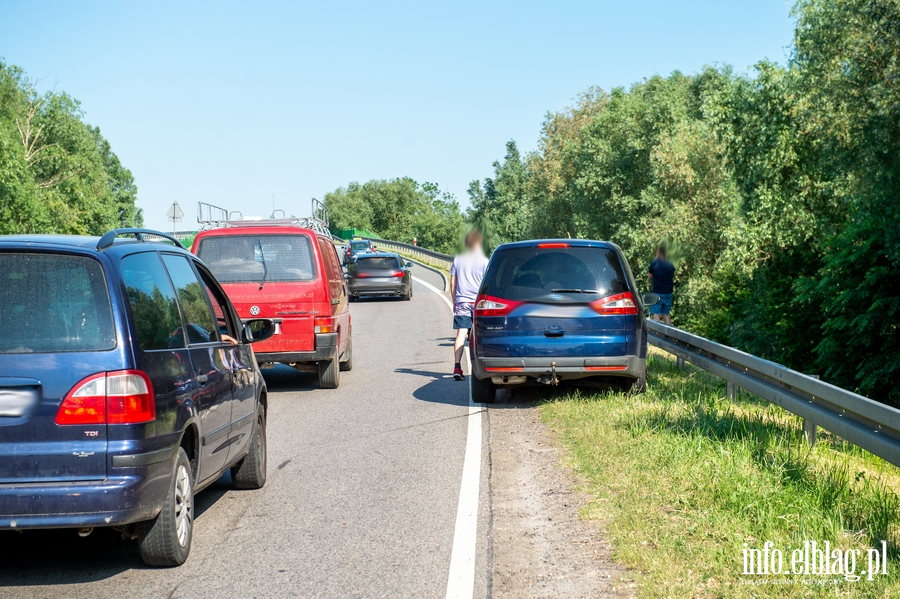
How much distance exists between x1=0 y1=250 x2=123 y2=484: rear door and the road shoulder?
→ 2128mm

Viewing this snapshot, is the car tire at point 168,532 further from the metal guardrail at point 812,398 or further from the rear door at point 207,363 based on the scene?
the metal guardrail at point 812,398

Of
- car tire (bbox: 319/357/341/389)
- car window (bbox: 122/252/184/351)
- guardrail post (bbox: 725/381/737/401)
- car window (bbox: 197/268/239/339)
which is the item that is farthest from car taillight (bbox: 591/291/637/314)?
car window (bbox: 122/252/184/351)

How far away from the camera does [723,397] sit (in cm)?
1077

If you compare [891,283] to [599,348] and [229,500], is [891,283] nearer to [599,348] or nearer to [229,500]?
[599,348]

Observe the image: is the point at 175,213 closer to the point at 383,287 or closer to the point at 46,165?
the point at 383,287

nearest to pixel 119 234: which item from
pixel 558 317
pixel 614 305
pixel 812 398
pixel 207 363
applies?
pixel 207 363

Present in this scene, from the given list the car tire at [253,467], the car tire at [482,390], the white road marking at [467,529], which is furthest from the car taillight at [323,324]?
the car tire at [253,467]

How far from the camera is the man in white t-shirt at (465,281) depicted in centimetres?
1313

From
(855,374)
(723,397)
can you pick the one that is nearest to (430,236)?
(855,374)

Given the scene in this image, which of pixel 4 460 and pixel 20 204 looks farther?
pixel 20 204

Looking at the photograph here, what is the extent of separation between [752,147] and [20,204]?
41.0 metres

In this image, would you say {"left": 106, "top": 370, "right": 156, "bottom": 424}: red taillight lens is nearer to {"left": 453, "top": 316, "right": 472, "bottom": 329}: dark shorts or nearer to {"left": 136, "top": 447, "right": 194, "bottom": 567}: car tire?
{"left": 136, "top": 447, "right": 194, "bottom": 567}: car tire

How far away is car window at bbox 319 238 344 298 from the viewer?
41.9ft

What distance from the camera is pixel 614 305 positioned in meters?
10.5
